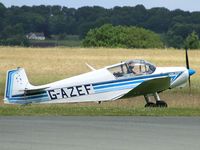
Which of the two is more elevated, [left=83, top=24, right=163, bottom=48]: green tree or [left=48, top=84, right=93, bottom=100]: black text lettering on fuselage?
[left=48, top=84, right=93, bottom=100]: black text lettering on fuselage

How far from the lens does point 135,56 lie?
58250mm

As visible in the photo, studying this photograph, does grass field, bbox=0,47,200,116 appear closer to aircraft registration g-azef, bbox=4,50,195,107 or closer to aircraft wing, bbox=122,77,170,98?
aircraft registration g-azef, bbox=4,50,195,107

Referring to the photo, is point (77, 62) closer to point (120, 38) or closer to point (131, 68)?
point (131, 68)

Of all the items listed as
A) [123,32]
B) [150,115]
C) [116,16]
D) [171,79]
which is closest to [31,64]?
[171,79]

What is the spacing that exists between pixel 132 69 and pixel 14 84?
4.31m

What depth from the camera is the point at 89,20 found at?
6580 inches

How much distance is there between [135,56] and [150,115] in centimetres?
4283

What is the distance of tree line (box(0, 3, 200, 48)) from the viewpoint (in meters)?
135

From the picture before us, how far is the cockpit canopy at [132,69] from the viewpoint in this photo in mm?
22828

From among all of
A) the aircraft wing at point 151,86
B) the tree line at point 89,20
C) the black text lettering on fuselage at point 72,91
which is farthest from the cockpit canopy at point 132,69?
→ the tree line at point 89,20

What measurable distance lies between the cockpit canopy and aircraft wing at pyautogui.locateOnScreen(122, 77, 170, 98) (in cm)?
46

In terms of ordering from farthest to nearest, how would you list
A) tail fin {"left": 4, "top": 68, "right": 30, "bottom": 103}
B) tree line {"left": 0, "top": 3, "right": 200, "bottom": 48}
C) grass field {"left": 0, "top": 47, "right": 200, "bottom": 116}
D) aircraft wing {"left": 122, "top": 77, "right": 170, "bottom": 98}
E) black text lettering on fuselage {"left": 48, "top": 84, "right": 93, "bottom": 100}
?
tree line {"left": 0, "top": 3, "right": 200, "bottom": 48} < grass field {"left": 0, "top": 47, "right": 200, "bottom": 116} < tail fin {"left": 4, "top": 68, "right": 30, "bottom": 103} < black text lettering on fuselage {"left": 48, "top": 84, "right": 93, "bottom": 100} < aircraft wing {"left": 122, "top": 77, "right": 170, "bottom": 98}

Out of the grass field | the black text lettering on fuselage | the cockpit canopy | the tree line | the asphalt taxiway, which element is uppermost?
the asphalt taxiway

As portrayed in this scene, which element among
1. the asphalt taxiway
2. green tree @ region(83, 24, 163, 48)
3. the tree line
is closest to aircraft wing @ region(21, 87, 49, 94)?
the asphalt taxiway
